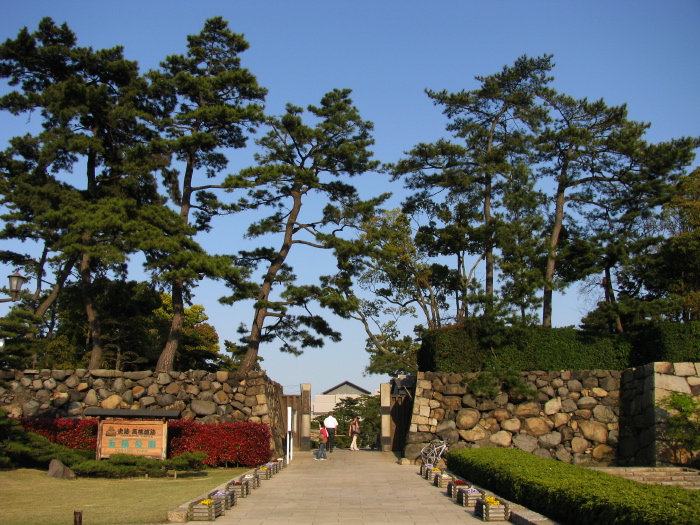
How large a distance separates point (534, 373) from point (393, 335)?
33.5 ft

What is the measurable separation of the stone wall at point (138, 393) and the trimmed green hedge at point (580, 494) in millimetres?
8811

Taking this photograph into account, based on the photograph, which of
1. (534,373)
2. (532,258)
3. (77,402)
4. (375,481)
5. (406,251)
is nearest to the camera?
(375,481)

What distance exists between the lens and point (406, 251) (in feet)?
92.1

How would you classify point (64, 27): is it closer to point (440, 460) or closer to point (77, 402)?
point (77, 402)

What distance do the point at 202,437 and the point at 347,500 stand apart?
6829 millimetres

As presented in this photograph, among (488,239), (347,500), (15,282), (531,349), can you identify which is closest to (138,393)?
(15,282)

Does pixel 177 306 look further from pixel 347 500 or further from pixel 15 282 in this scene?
pixel 347 500

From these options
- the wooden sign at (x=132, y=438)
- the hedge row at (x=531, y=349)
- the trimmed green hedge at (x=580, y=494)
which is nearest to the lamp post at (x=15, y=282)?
the wooden sign at (x=132, y=438)

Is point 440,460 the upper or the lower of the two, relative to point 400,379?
lower

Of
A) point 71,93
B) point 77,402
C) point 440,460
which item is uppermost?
point 71,93

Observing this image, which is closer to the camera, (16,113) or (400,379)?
(16,113)

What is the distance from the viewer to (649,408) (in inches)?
703

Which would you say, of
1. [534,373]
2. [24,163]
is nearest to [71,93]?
[24,163]

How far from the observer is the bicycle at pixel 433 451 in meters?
18.8
